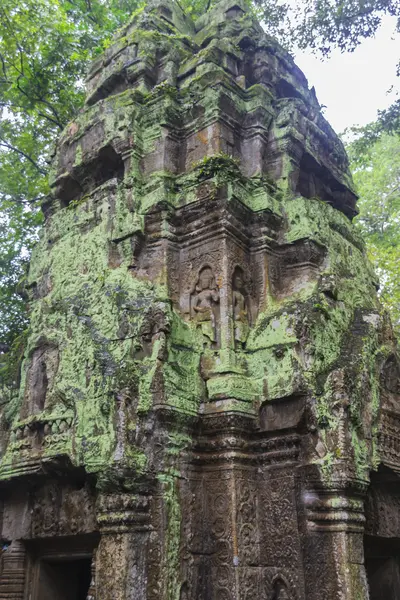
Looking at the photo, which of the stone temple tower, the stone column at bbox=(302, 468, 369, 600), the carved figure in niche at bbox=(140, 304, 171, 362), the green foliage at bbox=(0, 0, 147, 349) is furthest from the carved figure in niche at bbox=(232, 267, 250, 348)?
the green foliage at bbox=(0, 0, 147, 349)

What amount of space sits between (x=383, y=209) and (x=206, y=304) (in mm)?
13644

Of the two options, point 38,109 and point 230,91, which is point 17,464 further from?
point 38,109

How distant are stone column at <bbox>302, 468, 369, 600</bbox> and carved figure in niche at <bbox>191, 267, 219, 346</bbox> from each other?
1.73 meters

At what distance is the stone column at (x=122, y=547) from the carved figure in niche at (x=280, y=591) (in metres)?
1.11

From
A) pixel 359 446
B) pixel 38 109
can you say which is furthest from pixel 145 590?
pixel 38 109

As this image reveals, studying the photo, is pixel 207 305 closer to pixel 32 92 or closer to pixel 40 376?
pixel 40 376

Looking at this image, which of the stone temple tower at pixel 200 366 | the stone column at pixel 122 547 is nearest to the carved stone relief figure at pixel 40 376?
the stone temple tower at pixel 200 366

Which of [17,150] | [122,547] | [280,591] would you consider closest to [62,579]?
[122,547]

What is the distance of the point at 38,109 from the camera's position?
484 inches

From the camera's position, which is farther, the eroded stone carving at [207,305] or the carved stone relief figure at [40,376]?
the carved stone relief figure at [40,376]

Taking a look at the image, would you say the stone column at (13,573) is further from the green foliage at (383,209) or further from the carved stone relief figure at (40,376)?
the green foliage at (383,209)

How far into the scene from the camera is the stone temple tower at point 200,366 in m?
4.56

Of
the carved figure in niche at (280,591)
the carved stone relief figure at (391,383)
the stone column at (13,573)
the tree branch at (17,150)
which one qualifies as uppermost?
the tree branch at (17,150)

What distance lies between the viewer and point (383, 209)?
1752 cm
